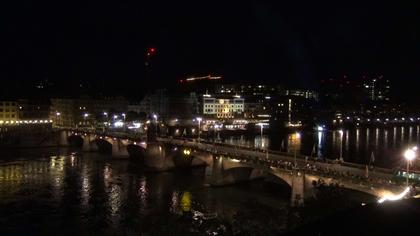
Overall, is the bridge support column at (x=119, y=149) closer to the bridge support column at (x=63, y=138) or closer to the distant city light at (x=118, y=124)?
the bridge support column at (x=63, y=138)

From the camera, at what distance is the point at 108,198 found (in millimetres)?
48938

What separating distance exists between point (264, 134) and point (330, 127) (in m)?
52.9

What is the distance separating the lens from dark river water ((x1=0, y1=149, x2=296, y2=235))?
125 ft

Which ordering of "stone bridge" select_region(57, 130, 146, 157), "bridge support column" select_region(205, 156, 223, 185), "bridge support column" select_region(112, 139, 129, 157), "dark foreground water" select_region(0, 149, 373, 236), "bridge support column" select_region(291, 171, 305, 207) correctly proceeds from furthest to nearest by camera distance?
"bridge support column" select_region(112, 139, 129, 157) < "stone bridge" select_region(57, 130, 146, 157) < "bridge support column" select_region(205, 156, 223, 185) < "bridge support column" select_region(291, 171, 305, 207) < "dark foreground water" select_region(0, 149, 373, 236)

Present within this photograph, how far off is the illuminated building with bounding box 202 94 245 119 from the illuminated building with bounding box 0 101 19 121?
66.8 meters

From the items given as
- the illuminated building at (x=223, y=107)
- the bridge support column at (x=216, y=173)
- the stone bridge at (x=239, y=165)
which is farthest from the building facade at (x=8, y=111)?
the bridge support column at (x=216, y=173)

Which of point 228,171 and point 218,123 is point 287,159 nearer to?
point 228,171

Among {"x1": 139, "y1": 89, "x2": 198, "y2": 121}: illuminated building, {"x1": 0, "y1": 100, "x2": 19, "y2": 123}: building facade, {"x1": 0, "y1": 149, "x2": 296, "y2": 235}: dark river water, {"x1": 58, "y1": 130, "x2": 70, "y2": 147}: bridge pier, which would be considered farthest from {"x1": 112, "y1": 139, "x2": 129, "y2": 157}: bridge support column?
{"x1": 139, "y1": 89, "x2": 198, "y2": 121}: illuminated building

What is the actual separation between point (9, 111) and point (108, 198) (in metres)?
88.2

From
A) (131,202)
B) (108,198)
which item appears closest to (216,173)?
(131,202)

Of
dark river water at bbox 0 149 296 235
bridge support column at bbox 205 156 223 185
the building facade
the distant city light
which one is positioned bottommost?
dark river water at bbox 0 149 296 235

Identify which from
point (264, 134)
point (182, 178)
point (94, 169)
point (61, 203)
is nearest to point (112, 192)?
point (61, 203)

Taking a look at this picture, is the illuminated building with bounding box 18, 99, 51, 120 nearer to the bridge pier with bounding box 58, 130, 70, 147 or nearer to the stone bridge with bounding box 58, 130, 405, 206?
the bridge pier with bounding box 58, 130, 70, 147

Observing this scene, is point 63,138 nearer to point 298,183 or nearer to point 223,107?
point 298,183
